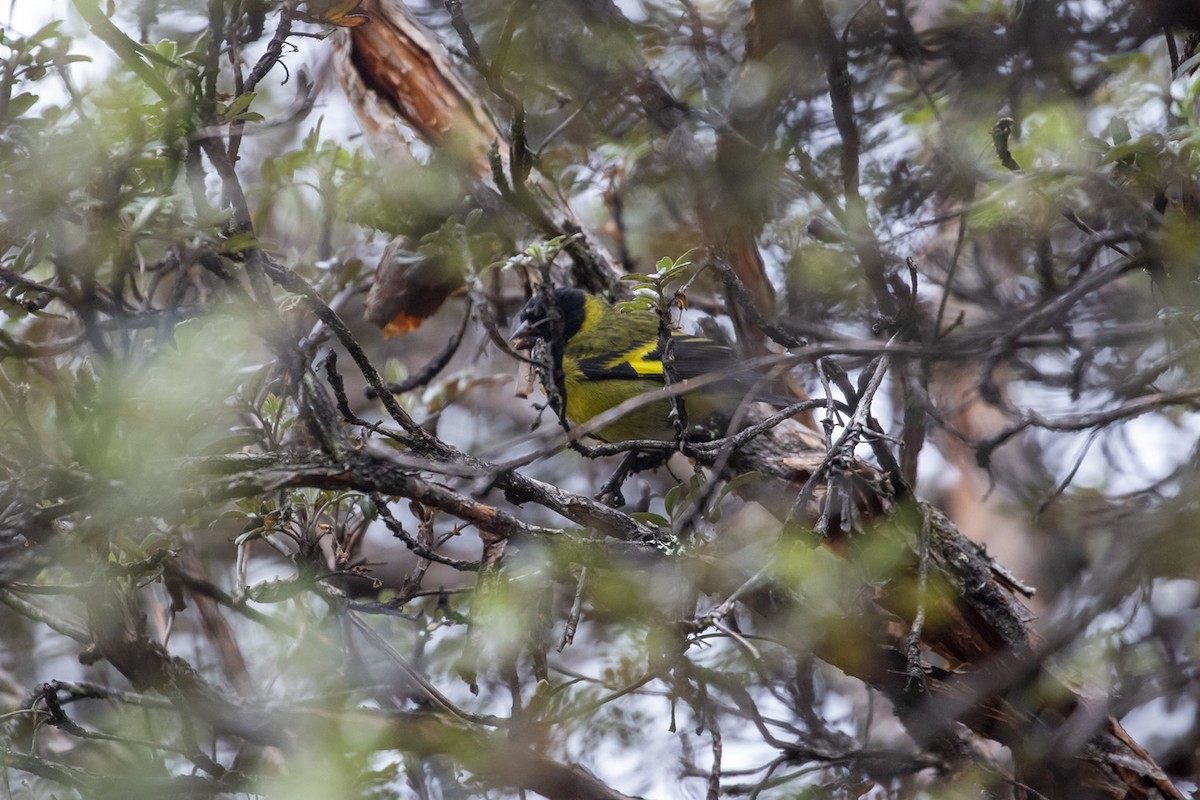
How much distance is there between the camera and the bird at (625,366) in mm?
4102

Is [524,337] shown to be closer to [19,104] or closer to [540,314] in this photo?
[540,314]

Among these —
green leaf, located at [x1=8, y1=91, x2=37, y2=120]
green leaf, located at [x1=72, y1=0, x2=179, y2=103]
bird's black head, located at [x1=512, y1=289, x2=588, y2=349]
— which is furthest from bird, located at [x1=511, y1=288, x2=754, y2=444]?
green leaf, located at [x1=8, y1=91, x2=37, y2=120]

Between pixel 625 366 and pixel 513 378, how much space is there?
1.83 feet

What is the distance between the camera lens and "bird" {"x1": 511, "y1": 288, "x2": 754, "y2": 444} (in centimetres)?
410

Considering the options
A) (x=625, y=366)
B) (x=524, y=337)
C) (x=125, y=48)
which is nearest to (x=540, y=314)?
(x=524, y=337)

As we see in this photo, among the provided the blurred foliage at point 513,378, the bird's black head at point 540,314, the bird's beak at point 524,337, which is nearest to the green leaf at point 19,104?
the blurred foliage at point 513,378

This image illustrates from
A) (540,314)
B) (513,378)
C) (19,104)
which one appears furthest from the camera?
(513,378)

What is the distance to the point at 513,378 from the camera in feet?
14.8

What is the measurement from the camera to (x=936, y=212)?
4.09 meters

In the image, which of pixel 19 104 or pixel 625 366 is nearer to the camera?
pixel 19 104

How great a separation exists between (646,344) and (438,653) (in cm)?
194

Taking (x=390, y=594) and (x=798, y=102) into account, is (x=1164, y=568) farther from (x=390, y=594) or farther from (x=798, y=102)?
(x=390, y=594)

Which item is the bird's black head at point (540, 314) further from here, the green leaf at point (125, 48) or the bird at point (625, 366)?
the green leaf at point (125, 48)

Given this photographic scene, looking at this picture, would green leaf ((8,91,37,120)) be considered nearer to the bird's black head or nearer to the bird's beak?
the bird's black head
